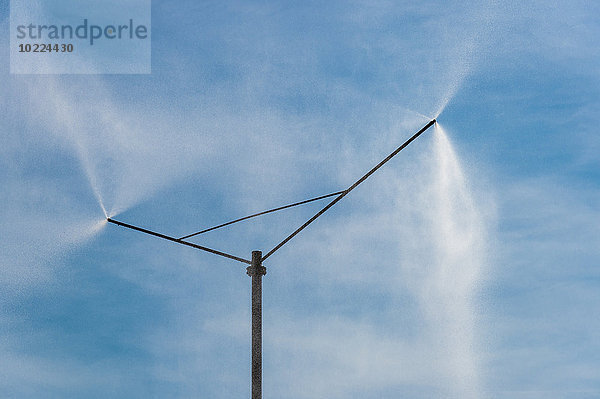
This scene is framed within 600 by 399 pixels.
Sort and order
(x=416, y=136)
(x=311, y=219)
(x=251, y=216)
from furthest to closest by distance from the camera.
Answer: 1. (x=251, y=216)
2. (x=311, y=219)
3. (x=416, y=136)

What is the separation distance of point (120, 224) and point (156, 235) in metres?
1.46

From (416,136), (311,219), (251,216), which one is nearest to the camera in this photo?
(416,136)

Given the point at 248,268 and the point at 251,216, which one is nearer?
the point at 248,268

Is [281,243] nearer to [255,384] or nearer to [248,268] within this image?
[248,268]

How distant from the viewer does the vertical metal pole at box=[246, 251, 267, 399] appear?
1667cm

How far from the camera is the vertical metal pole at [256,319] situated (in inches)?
656

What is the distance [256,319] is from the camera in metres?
17.1

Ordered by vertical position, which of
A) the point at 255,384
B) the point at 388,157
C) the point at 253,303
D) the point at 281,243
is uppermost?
the point at 388,157

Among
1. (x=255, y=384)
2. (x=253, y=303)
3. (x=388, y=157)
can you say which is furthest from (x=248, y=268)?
(x=388, y=157)

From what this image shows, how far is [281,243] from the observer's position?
1769 cm

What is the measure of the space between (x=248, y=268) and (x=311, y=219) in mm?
1743

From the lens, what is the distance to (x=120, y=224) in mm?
20375

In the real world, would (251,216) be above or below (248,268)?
above

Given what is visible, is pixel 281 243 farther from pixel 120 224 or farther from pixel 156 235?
pixel 120 224
